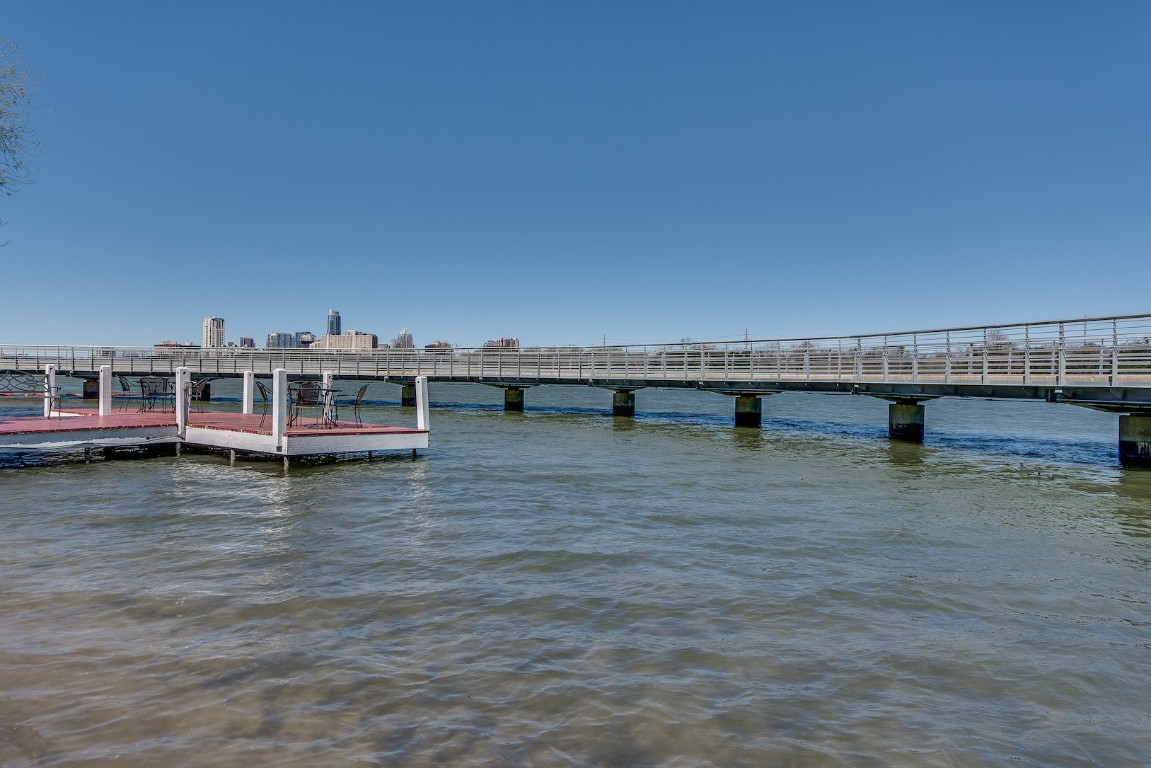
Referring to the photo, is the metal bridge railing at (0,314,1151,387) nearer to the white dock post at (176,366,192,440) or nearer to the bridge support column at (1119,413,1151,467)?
the bridge support column at (1119,413,1151,467)

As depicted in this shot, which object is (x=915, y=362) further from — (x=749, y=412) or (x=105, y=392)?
(x=105, y=392)

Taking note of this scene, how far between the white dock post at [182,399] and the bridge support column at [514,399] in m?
24.0

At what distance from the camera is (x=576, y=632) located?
19.7ft

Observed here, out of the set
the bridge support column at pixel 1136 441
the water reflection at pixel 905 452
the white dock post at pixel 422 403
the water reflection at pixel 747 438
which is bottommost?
the water reflection at pixel 905 452

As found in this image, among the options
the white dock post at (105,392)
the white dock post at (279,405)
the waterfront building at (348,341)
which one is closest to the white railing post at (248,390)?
the white dock post at (105,392)

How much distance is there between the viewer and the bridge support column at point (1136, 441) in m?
19.7

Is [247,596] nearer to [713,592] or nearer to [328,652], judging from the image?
[328,652]

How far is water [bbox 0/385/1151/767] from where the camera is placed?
4.25 meters

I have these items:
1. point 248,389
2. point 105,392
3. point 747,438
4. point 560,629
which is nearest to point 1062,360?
point 747,438

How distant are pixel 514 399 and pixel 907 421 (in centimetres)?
2271

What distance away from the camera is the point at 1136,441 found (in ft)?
65.4

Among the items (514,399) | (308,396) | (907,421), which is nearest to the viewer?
(308,396)

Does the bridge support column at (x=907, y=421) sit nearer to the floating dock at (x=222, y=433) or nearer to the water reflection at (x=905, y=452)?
the water reflection at (x=905, y=452)

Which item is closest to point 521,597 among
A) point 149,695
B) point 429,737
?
point 429,737
